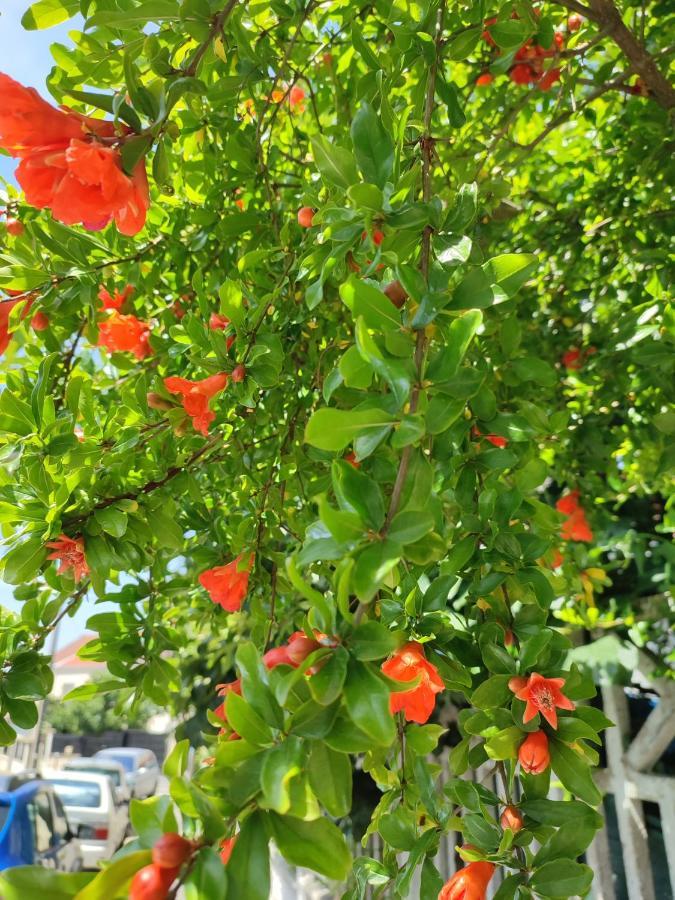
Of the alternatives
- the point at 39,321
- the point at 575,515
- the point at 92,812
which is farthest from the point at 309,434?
the point at 92,812

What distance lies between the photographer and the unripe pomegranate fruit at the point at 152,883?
1.09 feet

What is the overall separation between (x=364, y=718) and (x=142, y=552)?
1.51 feet

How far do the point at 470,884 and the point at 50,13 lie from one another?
90cm

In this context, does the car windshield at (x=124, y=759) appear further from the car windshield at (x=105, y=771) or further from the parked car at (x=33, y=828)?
the parked car at (x=33, y=828)

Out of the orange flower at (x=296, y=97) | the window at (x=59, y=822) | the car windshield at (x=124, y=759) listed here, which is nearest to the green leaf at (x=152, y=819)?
the orange flower at (x=296, y=97)

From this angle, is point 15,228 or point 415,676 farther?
point 15,228

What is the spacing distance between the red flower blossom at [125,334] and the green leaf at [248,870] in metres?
0.92

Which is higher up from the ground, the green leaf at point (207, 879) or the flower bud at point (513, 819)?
the green leaf at point (207, 879)

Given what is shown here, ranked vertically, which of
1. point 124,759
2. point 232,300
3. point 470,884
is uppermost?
point 232,300

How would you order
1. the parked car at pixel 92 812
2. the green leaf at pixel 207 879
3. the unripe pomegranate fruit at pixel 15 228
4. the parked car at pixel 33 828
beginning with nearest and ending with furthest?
1. the green leaf at pixel 207 879
2. the unripe pomegranate fruit at pixel 15 228
3. the parked car at pixel 33 828
4. the parked car at pixel 92 812

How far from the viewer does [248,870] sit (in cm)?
35

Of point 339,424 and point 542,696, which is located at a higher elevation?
point 339,424

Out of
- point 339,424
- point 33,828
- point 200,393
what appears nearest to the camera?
point 339,424

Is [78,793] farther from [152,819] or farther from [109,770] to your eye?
[152,819]
